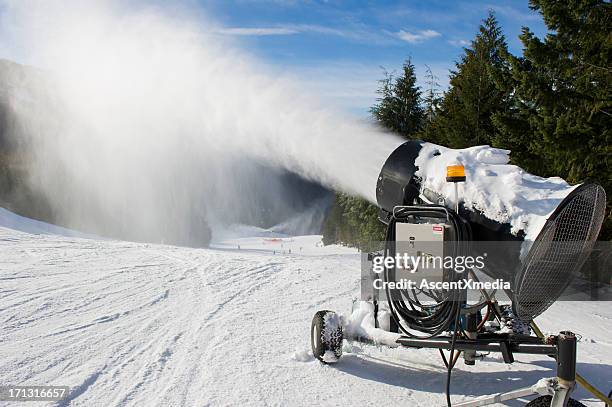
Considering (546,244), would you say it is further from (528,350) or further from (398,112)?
(398,112)

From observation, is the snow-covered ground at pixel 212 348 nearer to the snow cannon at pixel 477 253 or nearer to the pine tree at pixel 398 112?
the snow cannon at pixel 477 253

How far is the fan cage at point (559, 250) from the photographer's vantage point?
316 cm

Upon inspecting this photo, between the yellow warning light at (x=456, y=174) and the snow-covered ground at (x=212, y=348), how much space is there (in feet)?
5.65

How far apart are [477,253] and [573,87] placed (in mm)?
8370

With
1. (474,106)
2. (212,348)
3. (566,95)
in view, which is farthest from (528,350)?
(474,106)

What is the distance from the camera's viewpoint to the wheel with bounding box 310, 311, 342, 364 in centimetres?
420

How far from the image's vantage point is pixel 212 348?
468 cm

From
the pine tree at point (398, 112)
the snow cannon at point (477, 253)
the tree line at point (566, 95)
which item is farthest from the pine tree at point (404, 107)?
the snow cannon at point (477, 253)

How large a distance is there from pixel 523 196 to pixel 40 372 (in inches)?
161

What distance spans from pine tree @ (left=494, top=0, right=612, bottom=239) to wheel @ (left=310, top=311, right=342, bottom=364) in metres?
7.48

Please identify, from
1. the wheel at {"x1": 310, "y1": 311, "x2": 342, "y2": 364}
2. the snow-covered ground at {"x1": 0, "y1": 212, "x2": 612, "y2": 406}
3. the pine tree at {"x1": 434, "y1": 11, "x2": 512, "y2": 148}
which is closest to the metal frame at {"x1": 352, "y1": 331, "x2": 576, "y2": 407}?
the wheel at {"x1": 310, "y1": 311, "x2": 342, "y2": 364}

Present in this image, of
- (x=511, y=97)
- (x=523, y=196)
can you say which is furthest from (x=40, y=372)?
(x=511, y=97)

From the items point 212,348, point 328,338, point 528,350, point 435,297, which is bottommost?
point 212,348

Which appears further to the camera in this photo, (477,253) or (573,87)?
(573,87)
